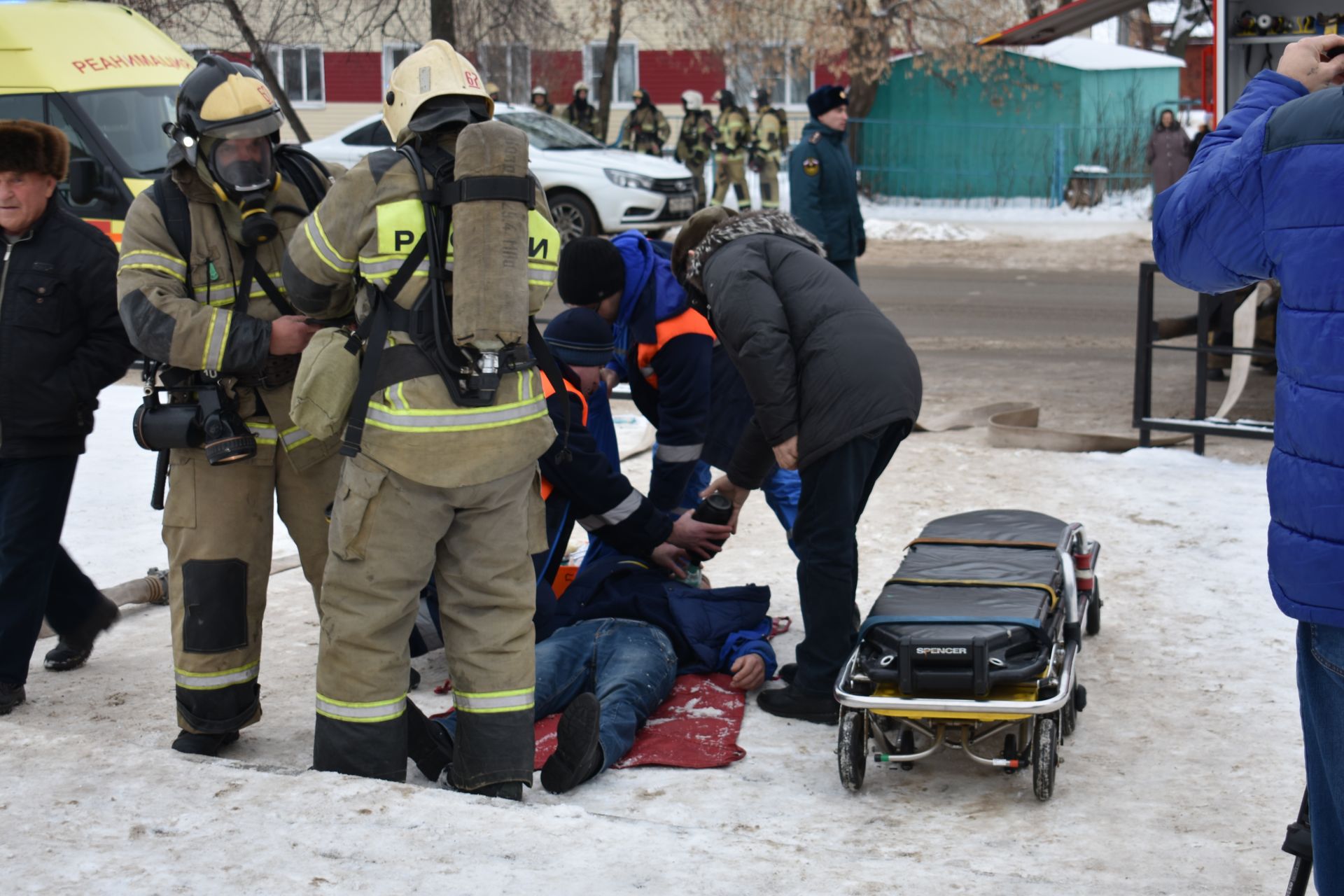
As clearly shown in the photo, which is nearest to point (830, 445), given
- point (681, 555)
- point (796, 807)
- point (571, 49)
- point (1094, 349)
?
point (681, 555)

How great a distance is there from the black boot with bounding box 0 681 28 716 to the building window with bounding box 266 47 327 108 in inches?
1186

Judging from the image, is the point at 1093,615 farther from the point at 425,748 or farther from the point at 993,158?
the point at 993,158

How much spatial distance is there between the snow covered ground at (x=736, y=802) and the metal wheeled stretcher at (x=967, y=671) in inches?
4.7

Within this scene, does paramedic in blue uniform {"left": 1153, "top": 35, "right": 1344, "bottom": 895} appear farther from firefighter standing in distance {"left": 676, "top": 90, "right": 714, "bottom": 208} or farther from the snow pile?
firefighter standing in distance {"left": 676, "top": 90, "right": 714, "bottom": 208}

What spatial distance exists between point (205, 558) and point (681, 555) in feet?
5.10

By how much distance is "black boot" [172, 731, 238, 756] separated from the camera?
395 centimetres

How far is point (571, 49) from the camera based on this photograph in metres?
30.2

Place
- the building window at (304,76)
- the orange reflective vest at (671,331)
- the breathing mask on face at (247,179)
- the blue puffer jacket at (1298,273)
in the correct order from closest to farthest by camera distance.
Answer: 1. the blue puffer jacket at (1298,273)
2. the breathing mask on face at (247,179)
3. the orange reflective vest at (671,331)
4. the building window at (304,76)

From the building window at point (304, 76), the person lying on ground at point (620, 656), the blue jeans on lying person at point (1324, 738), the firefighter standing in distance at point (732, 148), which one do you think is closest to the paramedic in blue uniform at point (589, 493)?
the person lying on ground at point (620, 656)

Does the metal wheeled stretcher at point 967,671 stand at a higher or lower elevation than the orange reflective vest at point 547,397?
lower

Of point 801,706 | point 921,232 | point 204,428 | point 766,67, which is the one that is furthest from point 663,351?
point 766,67

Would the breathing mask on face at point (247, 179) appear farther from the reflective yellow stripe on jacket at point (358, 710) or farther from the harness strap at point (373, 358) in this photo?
the reflective yellow stripe on jacket at point (358, 710)

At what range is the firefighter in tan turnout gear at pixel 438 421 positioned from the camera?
3.40 meters

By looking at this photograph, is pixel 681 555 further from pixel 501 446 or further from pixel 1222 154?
pixel 1222 154
